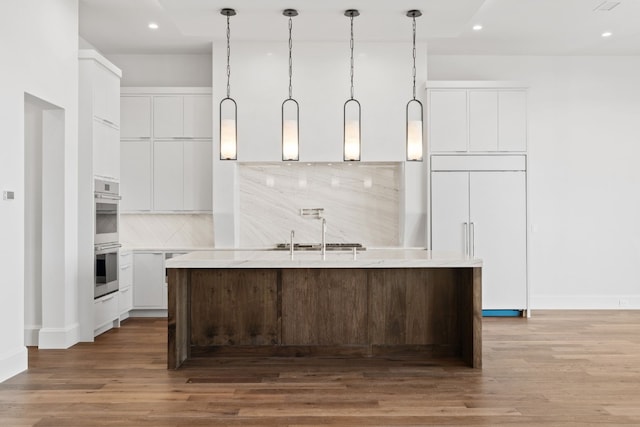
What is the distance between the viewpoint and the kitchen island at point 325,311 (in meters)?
4.86

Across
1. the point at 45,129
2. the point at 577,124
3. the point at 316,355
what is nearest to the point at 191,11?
the point at 45,129

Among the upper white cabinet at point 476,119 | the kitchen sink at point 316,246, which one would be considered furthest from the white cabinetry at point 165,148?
the upper white cabinet at point 476,119

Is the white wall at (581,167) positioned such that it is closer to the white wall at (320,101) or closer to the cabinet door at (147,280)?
the white wall at (320,101)

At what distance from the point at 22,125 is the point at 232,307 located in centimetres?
223

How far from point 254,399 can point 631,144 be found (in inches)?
252

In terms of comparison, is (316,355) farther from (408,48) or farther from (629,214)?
(629,214)

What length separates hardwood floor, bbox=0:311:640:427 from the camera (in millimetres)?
Answer: 3523

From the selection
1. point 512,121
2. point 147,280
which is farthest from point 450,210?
point 147,280

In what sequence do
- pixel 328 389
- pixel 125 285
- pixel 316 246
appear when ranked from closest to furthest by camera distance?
pixel 328 389
pixel 125 285
pixel 316 246

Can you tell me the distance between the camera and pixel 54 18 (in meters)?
5.29

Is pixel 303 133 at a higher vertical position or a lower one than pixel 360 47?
lower

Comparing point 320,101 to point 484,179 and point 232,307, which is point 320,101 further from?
point 232,307

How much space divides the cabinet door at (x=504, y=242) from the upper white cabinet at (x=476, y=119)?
400 mm

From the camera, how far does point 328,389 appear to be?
161 inches
